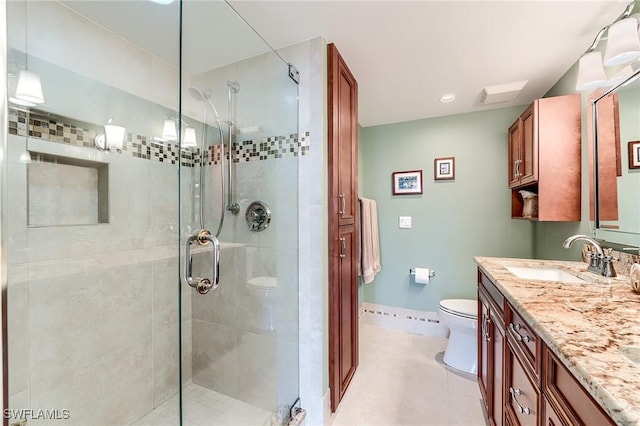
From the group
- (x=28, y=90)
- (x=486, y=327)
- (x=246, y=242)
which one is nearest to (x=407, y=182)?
(x=486, y=327)

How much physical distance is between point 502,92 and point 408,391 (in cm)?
236

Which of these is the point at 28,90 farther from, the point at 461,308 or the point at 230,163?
the point at 461,308

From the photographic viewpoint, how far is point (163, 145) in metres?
1.64

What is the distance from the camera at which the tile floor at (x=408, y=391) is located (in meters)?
1.60

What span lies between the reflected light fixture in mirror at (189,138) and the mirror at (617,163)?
2155mm

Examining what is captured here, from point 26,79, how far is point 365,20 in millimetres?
1553

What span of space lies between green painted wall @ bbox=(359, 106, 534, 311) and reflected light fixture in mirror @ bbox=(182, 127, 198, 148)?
1.98m

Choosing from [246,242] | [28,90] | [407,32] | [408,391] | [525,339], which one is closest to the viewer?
[525,339]

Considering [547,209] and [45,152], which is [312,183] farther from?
[547,209]

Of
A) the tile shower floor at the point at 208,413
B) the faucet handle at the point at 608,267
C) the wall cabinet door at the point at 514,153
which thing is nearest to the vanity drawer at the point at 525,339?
the faucet handle at the point at 608,267

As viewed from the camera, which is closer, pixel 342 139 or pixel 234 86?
pixel 234 86

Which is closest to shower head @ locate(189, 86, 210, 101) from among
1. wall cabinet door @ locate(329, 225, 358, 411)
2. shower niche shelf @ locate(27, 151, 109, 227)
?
shower niche shelf @ locate(27, 151, 109, 227)

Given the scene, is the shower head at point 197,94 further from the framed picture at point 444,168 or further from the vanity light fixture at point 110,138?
the framed picture at point 444,168

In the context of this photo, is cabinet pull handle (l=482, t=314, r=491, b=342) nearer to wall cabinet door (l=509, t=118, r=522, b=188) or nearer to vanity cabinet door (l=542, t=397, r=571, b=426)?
vanity cabinet door (l=542, t=397, r=571, b=426)
